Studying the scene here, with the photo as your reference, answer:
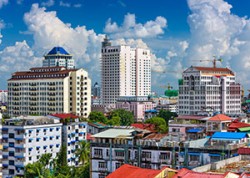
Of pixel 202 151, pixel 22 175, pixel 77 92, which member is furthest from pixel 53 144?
pixel 77 92

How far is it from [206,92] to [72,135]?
82.5 meters

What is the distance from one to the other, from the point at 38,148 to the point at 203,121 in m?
26.8

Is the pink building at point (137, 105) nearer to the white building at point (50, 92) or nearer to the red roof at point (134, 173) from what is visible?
the white building at point (50, 92)

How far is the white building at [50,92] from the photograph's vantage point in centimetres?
14025

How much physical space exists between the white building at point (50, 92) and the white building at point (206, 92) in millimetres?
33552

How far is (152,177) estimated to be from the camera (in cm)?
2994

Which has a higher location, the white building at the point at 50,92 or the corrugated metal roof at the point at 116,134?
the white building at the point at 50,92

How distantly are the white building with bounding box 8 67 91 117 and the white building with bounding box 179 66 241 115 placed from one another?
110 feet

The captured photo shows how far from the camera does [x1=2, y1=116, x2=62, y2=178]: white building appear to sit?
68875 millimetres

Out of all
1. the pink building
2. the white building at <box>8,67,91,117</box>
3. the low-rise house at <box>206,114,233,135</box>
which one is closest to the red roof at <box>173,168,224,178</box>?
the low-rise house at <box>206,114,233,135</box>

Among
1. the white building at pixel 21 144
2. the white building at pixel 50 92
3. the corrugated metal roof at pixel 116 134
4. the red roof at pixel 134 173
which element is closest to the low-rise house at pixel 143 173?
the red roof at pixel 134 173

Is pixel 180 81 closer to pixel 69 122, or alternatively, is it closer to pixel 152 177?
pixel 69 122

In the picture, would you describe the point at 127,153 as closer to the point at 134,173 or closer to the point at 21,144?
the point at 134,173

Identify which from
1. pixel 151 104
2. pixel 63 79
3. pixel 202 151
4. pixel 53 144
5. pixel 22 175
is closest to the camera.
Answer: pixel 202 151
